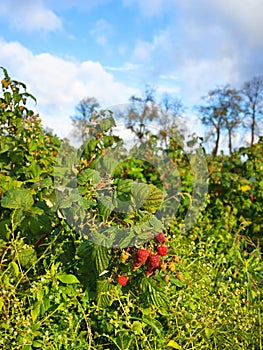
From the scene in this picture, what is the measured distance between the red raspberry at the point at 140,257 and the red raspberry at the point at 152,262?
28 millimetres

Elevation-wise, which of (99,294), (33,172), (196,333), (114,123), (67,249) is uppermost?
(114,123)

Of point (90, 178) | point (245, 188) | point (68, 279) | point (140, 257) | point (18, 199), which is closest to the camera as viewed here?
point (140, 257)

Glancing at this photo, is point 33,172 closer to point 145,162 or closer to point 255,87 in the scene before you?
point 145,162

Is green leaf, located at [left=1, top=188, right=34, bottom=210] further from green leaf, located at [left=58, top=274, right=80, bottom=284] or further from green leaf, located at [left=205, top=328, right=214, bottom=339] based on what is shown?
green leaf, located at [left=205, top=328, right=214, bottom=339]

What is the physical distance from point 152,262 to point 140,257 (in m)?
0.06

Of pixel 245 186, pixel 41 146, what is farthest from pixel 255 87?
pixel 41 146

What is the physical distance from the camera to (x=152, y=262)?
5.59ft

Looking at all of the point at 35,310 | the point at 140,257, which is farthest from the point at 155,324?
the point at 35,310

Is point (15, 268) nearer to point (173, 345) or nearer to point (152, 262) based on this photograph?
point (152, 262)

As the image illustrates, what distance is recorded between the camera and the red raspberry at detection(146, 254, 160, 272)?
1.70 meters

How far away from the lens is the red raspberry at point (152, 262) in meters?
1.70

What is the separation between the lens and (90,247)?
5.83 ft

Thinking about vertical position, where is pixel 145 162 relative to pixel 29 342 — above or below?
above

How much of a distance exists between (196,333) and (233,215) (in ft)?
6.99
